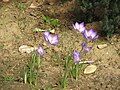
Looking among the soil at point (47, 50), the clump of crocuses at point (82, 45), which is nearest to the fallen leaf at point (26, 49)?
the soil at point (47, 50)

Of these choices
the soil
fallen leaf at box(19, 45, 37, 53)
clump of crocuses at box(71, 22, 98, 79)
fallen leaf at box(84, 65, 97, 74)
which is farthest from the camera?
fallen leaf at box(19, 45, 37, 53)

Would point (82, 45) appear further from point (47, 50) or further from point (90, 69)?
point (47, 50)

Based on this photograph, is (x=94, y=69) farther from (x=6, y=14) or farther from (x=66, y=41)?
(x=6, y=14)

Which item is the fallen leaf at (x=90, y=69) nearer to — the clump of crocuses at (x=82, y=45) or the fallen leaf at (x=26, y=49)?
the clump of crocuses at (x=82, y=45)

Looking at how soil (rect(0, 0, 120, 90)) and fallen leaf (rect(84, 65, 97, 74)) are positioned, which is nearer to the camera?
soil (rect(0, 0, 120, 90))

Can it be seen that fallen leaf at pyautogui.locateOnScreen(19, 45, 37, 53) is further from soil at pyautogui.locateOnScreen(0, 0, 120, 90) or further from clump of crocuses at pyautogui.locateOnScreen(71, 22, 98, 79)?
clump of crocuses at pyautogui.locateOnScreen(71, 22, 98, 79)

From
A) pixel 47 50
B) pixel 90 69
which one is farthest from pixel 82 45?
pixel 47 50

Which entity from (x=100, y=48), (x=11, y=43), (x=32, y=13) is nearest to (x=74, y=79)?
(x=100, y=48)

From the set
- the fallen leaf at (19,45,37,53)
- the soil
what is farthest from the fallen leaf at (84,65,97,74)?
the fallen leaf at (19,45,37,53)

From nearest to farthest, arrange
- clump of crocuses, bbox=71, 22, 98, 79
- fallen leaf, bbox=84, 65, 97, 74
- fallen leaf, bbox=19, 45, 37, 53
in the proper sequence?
clump of crocuses, bbox=71, 22, 98, 79 → fallen leaf, bbox=84, 65, 97, 74 → fallen leaf, bbox=19, 45, 37, 53
